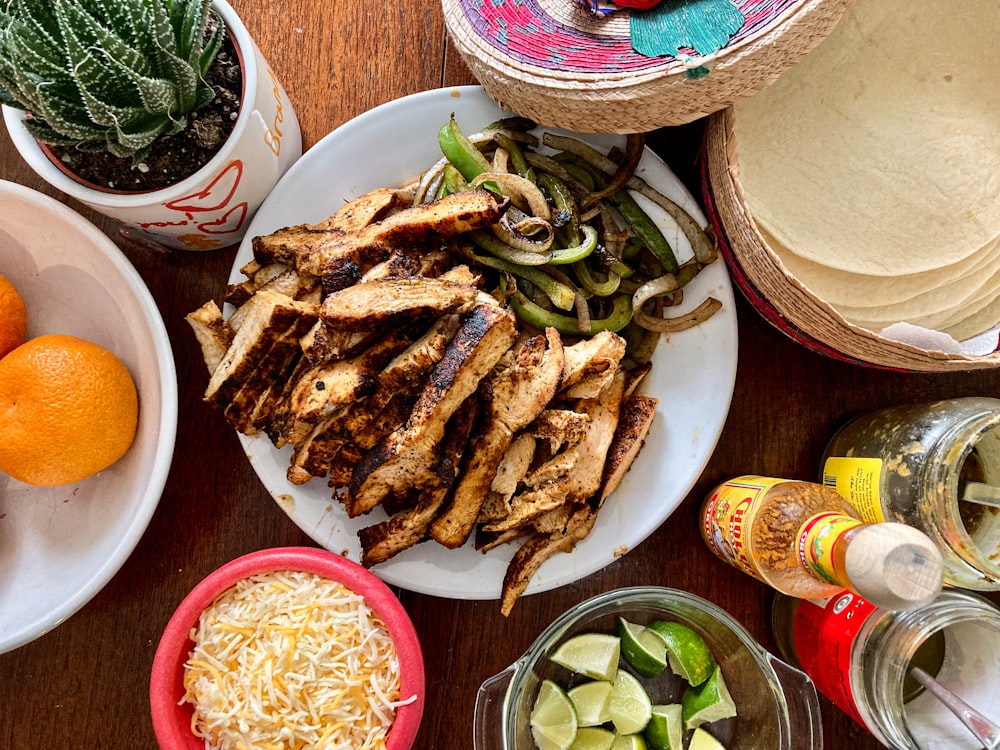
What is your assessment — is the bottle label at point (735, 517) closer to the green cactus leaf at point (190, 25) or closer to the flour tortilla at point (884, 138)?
the flour tortilla at point (884, 138)

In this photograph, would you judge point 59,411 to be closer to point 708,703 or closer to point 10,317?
point 10,317

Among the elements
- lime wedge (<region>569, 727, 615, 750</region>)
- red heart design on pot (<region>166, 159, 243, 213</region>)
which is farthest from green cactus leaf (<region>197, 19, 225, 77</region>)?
lime wedge (<region>569, 727, 615, 750</region>)

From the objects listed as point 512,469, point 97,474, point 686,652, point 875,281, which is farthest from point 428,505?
point 875,281

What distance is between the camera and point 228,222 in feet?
4.76

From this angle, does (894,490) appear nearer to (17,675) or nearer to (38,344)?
(38,344)

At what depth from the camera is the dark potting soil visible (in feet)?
4.17

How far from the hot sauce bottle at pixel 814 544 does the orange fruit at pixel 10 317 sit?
1.43 metres

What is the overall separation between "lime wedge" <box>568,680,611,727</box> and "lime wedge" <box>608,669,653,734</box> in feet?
0.04

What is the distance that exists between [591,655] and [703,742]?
0.91 ft

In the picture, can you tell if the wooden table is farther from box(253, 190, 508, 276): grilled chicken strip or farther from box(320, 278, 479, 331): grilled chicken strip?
box(320, 278, 479, 331): grilled chicken strip

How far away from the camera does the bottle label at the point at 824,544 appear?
3.64ft

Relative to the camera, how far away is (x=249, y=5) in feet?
5.33

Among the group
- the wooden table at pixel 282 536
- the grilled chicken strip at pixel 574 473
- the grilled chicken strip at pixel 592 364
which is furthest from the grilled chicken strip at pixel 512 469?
the wooden table at pixel 282 536

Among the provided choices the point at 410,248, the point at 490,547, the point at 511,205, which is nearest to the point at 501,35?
the point at 511,205
